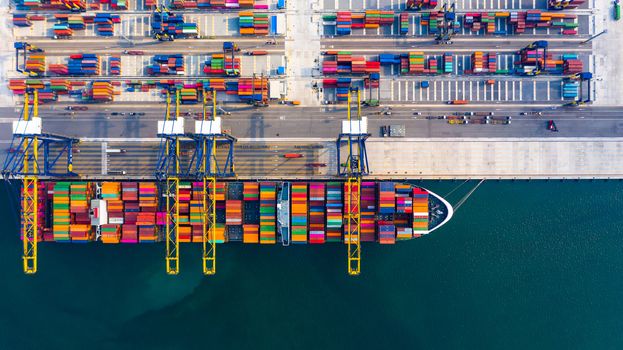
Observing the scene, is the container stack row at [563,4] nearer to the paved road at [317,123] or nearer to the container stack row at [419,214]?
the paved road at [317,123]

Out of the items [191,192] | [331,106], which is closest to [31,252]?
[191,192]

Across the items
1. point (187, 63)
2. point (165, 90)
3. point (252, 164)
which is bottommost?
point (252, 164)

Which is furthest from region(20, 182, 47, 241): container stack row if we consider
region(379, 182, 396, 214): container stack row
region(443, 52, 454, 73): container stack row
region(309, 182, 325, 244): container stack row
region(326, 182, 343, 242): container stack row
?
region(443, 52, 454, 73): container stack row

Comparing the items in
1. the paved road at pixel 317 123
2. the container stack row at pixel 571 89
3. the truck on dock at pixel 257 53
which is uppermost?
the truck on dock at pixel 257 53

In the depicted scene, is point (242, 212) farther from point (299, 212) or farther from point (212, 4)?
point (212, 4)

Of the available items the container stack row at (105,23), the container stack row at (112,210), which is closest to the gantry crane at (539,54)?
the container stack row at (105,23)

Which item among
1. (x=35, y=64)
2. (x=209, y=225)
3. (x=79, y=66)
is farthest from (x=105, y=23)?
(x=209, y=225)

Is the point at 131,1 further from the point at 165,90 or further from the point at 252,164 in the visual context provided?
the point at 252,164
